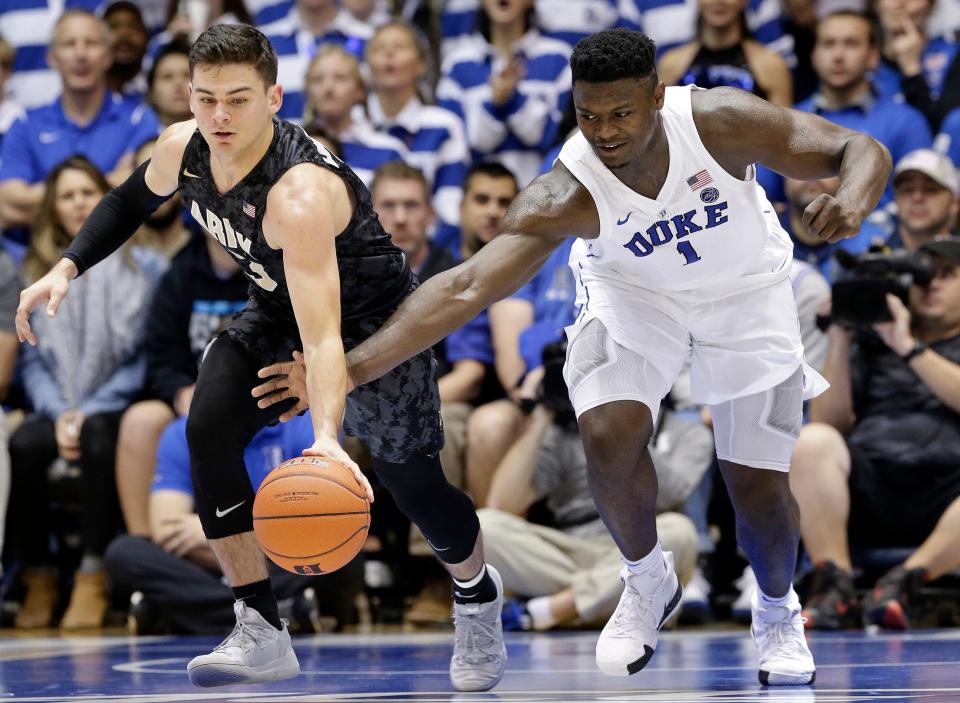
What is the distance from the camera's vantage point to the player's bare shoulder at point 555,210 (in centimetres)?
399

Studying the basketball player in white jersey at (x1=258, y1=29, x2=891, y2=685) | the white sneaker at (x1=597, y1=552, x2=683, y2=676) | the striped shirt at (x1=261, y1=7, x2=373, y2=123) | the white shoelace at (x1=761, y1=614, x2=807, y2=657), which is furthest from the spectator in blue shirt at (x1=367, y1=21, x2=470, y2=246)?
the white shoelace at (x1=761, y1=614, x2=807, y2=657)

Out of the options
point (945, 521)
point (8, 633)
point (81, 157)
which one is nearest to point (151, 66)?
point (81, 157)

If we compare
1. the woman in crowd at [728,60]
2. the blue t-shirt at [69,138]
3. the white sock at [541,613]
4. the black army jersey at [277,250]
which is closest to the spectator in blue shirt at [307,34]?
the blue t-shirt at [69,138]

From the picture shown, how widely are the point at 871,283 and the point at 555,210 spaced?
2665 millimetres

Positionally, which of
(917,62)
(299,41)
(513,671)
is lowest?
(513,671)

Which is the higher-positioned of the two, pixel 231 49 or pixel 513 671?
pixel 231 49

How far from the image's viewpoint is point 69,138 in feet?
27.3

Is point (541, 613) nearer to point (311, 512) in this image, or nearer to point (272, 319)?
point (272, 319)

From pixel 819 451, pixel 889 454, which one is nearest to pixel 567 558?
pixel 819 451

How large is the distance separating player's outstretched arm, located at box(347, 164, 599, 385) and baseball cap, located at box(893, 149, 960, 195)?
3.18m

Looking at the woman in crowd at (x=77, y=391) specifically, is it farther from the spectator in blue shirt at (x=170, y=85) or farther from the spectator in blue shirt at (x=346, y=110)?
the spectator in blue shirt at (x=346, y=110)

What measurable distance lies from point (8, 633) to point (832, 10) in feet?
17.8

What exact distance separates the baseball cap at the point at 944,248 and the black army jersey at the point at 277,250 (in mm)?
2990

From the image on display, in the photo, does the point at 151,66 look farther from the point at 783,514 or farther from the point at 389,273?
the point at 783,514
